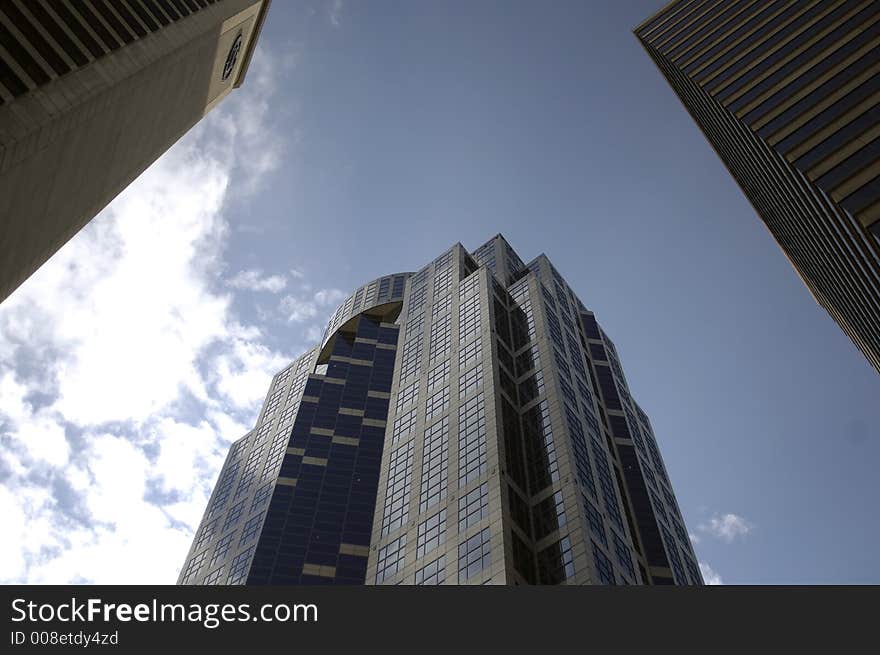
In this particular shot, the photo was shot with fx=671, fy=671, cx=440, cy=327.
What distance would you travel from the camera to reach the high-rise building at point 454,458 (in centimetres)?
7325

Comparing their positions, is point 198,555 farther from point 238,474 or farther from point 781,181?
point 781,181

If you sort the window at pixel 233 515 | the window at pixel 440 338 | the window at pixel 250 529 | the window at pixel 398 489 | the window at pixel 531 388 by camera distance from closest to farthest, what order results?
1. the window at pixel 398 489
2. the window at pixel 531 388
3. the window at pixel 250 529
4. the window at pixel 440 338
5. the window at pixel 233 515

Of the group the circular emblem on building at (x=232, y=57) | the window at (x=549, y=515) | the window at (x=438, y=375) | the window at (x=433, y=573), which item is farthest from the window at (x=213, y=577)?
the circular emblem on building at (x=232, y=57)

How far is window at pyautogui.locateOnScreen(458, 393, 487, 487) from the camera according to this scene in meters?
80.2

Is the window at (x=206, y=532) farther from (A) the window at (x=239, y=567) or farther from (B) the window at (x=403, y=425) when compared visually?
(B) the window at (x=403, y=425)

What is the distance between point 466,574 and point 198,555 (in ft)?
226

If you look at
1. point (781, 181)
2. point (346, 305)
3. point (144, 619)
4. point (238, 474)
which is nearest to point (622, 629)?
point (144, 619)

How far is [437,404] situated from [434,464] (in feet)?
44.7

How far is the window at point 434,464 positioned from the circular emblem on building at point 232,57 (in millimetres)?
50883

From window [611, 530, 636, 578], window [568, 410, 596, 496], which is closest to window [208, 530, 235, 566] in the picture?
window [568, 410, 596, 496]

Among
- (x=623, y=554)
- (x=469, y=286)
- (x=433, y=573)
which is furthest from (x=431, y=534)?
(x=469, y=286)

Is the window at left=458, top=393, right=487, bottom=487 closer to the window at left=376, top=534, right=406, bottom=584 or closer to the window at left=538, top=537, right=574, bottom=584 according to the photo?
the window at left=376, top=534, right=406, bottom=584

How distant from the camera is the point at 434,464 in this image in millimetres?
86062

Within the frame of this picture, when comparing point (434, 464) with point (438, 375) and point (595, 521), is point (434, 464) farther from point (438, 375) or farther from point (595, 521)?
point (595, 521)
